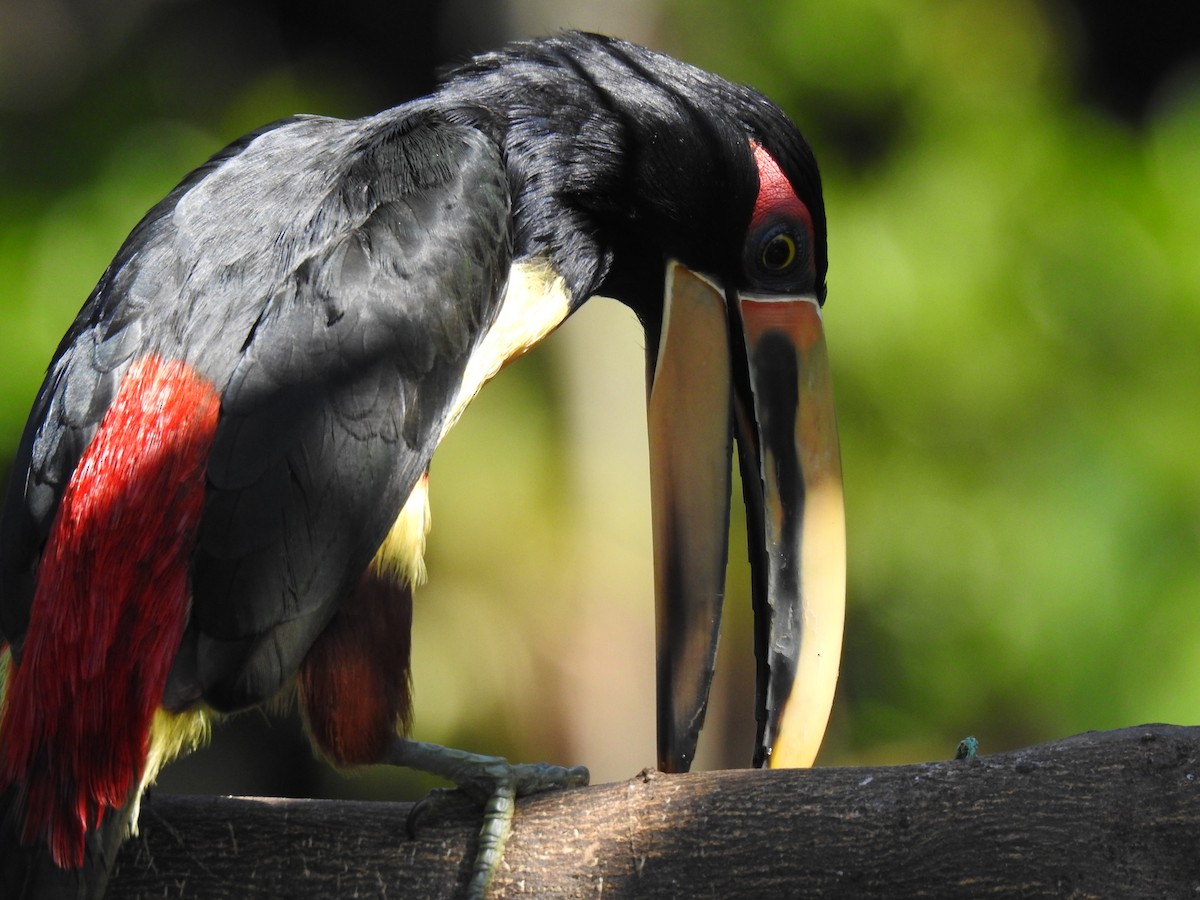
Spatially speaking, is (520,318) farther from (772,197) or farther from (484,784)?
(484,784)

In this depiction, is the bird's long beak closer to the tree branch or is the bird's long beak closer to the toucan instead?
the toucan

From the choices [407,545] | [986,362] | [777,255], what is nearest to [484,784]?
[407,545]

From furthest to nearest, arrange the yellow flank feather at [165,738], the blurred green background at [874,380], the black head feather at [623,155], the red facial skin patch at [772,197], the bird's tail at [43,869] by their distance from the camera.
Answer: the blurred green background at [874,380]
the red facial skin patch at [772,197]
the black head feather at [623,155]
the yellow flank feather at [165,738]
the bird's tail at [43,869]

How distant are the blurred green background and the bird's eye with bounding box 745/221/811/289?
2.16 meters

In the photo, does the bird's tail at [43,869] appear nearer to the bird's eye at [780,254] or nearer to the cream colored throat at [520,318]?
the cream colored throat at [520,318]

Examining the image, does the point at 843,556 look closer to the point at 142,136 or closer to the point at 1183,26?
the point at 142,136

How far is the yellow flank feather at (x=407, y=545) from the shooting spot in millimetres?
2453

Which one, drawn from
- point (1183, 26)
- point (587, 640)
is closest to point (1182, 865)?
point (587, 640)

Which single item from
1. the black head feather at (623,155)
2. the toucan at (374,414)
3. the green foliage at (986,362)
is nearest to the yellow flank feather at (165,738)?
the toucan at (374,414)

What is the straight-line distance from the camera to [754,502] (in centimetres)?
277

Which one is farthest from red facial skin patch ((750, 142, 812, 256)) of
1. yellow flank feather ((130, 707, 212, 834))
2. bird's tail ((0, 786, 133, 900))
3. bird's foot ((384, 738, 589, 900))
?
bird's tail ((0, 786, 133, 900))

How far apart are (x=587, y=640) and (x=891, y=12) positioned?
2768 mm

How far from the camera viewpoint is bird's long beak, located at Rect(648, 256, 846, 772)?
8.73 feet

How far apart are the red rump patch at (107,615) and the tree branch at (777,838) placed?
0.74 ft
